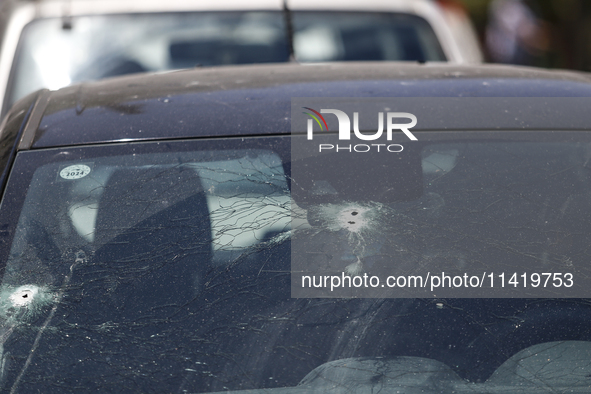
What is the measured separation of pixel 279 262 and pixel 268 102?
45 cm

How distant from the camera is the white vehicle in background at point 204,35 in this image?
10.7 feet

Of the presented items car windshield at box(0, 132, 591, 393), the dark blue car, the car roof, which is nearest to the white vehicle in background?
the car roof

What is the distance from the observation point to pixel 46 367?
1458 mm

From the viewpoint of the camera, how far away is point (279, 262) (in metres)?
1.58

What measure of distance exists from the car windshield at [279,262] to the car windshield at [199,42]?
168 centimetres

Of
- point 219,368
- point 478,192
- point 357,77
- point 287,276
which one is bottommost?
point 219,368

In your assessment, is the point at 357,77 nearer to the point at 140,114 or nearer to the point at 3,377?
the point at 140,114

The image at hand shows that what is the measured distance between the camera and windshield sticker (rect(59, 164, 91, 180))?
1.69 m

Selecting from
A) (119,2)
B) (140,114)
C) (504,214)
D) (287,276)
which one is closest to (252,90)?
(140,114)

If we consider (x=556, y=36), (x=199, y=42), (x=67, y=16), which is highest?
(x=67, y=16)

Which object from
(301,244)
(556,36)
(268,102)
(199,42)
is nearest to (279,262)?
(301,244)

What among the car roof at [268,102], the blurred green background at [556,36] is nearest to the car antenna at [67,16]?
the car roof at [268,102]

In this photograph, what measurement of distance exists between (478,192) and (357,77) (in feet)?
1.82

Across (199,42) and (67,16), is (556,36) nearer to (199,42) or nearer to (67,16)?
(199,42)
